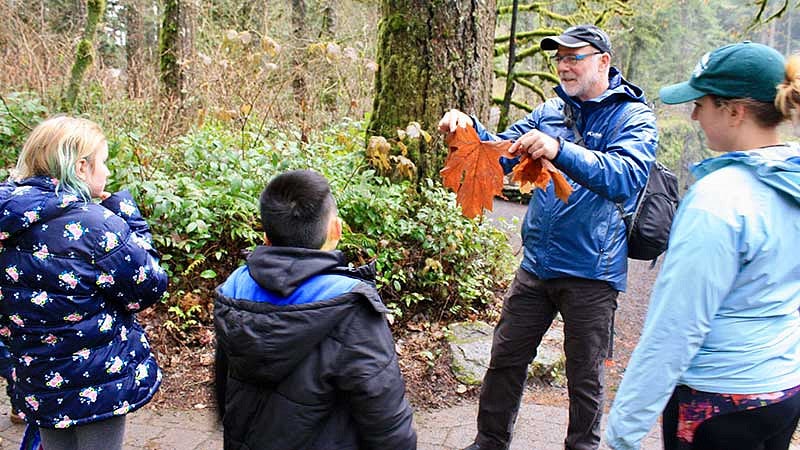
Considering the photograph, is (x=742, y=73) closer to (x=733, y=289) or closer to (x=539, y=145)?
(x=733, y=289)

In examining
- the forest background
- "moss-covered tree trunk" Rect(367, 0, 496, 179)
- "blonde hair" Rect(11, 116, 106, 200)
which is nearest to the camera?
"blonde hair" Rect(11, 116, 106, 200)

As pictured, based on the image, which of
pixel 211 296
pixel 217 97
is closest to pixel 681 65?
pixel 217 97

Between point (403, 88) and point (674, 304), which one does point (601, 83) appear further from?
point (403, 88)

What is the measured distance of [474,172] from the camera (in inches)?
107

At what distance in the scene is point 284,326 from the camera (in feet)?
6.06

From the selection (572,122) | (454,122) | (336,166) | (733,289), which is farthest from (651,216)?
(336,166)

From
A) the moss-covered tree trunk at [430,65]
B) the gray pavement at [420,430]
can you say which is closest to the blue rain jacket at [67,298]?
the gray pavement at [420,430]

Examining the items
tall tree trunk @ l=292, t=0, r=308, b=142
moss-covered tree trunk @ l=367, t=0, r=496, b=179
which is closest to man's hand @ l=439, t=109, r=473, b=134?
moss-covered tree trunk @ l=367, t=0, r=496, b=179

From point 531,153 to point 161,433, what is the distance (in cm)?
297

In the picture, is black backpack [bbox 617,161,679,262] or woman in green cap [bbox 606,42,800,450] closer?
woman in green cap [bbox 606,42,800,450]

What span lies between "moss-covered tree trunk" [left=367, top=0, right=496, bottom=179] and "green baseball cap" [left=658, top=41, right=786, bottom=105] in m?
3.59

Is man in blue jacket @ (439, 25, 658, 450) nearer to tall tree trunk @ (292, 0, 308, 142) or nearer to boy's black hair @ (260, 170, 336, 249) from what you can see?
boy's black hair @ (260, 170, 336, 249)

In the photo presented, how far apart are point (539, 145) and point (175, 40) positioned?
25.8ft

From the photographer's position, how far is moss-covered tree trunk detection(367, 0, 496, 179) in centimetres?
527
